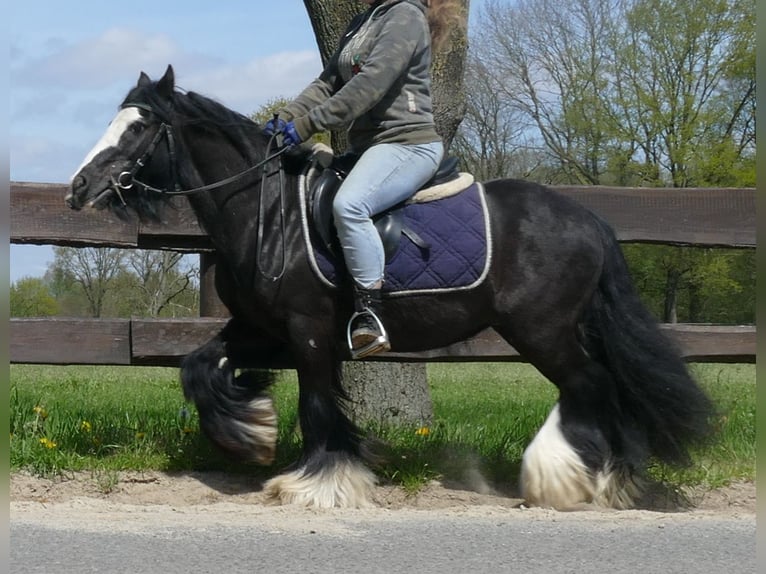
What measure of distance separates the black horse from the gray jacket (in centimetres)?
38

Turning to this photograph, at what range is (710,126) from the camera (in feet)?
109

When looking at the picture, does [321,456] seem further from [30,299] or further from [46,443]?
[30,299]

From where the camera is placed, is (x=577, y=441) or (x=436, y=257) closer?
(x=436, y=257)

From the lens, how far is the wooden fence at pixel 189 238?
21.7 feet

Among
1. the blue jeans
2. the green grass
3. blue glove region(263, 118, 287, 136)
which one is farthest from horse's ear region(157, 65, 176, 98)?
the green grass

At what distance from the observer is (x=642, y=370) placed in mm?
5664

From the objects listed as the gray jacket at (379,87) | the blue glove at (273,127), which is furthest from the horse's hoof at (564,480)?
the blue glove at (273,127)

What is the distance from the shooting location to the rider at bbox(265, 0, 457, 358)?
5.26 meters

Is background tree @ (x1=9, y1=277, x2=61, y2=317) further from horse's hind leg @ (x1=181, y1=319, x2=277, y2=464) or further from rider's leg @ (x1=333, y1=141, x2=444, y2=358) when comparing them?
rider's leg @ (x1=333, y1=141, x2=444, y2=358)

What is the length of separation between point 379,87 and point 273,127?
2.26 ft

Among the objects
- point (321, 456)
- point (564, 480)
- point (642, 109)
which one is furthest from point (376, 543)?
point (642, 109)

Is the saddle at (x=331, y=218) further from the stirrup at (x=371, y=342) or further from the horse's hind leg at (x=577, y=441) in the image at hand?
the horse's hind leg at (x=577, y=441)

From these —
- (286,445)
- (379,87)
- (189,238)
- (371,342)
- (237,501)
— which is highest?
(379,87)

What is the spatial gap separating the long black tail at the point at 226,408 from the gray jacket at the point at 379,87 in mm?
1450
